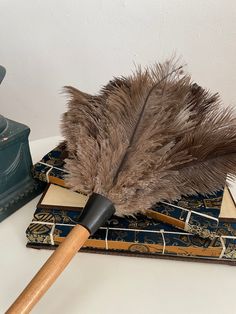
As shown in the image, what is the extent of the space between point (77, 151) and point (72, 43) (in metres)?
0.44

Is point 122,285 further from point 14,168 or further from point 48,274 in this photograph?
point 14,168

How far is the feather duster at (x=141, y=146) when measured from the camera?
44 centimetres

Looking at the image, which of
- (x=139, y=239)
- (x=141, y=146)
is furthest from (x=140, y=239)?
(x=141, y=146)

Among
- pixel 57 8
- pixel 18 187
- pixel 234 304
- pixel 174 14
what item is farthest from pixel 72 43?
pixel 234 304

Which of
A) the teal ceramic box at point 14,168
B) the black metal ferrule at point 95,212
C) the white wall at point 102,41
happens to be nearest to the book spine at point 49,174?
the teal ceramic box at point 14,168

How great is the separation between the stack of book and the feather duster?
2cm

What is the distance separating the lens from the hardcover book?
0.47 m

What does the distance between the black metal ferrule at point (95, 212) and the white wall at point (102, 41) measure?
20.8 inches

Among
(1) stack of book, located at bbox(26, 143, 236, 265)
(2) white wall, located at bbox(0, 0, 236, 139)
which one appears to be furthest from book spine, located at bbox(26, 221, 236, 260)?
(2) white wall, located at bbox(0, 0, 236, 139)

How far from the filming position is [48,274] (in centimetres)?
38

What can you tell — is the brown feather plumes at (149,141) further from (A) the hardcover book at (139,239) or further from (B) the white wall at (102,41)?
(B) the white wall at (102,41)

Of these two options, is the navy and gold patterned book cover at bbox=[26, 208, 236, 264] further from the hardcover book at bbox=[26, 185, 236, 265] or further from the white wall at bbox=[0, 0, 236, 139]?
the white wall at bbox=[0, 0, 236, 139]

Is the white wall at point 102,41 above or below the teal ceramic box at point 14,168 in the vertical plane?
above

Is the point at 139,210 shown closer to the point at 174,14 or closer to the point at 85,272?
the point at 85,272
